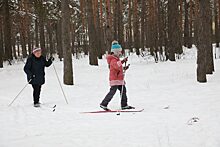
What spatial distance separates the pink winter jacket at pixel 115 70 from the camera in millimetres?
8055

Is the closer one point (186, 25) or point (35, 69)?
point (35, 69)

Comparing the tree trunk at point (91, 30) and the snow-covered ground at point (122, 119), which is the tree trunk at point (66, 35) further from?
the tree trunk at point (91, 30)

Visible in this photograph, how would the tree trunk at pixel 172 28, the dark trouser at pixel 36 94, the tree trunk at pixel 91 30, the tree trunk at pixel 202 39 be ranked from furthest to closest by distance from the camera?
1. the tree trunk at pixel 172 28
2. the tree trunk at pixel 91 30
3. the tree trunk at pixel 202 39
4. the dark trouser at pixel 36 94

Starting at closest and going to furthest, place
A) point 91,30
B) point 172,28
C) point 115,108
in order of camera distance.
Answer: point 115,108
point 91,30
point 172,28

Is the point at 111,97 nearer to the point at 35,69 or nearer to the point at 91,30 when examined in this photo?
the point at 35,69

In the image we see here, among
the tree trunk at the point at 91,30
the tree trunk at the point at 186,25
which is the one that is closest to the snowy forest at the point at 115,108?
the tree trunk at the point at 91,30

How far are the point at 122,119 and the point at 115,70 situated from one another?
1663 mm

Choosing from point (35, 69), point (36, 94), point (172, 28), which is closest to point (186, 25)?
point (172, 28)

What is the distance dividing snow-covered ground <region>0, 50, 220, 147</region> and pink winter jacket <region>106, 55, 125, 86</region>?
0.85 metres

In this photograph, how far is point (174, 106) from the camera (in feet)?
26.6

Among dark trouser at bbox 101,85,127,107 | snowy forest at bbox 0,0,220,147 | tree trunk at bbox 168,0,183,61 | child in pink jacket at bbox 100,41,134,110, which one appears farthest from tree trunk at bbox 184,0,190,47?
dark trouser at bbox 101,85,127,107

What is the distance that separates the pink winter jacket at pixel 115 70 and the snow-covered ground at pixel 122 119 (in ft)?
2.78

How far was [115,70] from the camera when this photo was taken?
8148 mm

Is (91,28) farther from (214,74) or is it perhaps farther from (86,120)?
(86,120)
